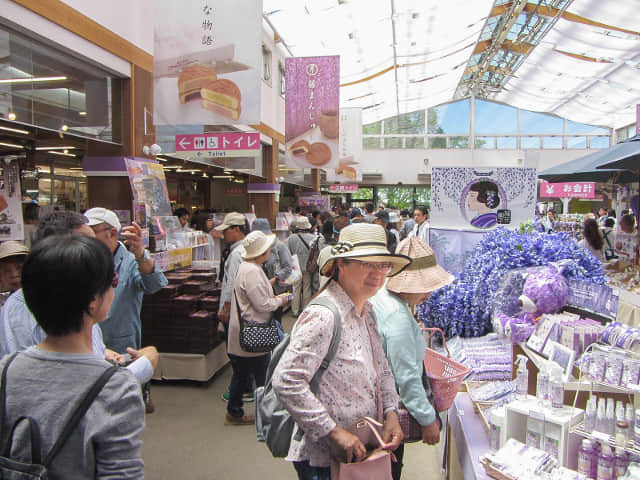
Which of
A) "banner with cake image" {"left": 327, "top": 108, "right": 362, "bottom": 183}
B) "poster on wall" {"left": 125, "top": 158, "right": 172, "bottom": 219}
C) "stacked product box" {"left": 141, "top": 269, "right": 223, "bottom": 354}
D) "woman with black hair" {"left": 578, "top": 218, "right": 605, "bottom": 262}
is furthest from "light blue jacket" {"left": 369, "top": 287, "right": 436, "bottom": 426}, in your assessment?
"banner with cake image" {"left": 327, "top": 108, "right": 362, "bottom": 183}

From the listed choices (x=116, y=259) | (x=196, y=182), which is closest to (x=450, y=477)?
(x=116, y=259)

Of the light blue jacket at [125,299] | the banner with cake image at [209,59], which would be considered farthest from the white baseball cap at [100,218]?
the banner with cake image at [209,59]

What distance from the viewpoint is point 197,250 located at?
6855 millimetres

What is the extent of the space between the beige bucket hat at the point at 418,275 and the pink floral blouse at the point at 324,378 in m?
0.54

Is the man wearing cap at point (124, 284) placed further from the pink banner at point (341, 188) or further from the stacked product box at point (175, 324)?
the pink banner at point (341, 188)

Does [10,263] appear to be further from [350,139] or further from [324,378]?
[350,139]

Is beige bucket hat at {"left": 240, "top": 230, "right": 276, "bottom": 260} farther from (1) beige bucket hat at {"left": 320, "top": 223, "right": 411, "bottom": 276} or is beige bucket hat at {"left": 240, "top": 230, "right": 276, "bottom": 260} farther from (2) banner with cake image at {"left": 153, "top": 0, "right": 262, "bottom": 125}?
(2) banner with cake image at {"left": 153, "top": 0, "right": 262, "bottom": 125}

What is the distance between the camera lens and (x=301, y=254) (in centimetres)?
696

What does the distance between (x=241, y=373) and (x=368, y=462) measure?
7.31ft

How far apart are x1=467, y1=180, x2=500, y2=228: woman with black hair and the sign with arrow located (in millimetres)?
3106

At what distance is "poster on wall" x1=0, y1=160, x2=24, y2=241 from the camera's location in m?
4.01

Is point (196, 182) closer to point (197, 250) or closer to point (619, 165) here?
point (197, 250)

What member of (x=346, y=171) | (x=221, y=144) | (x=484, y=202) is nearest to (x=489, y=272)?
(x=484, y=202)

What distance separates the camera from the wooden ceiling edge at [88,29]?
→ 169 inches
